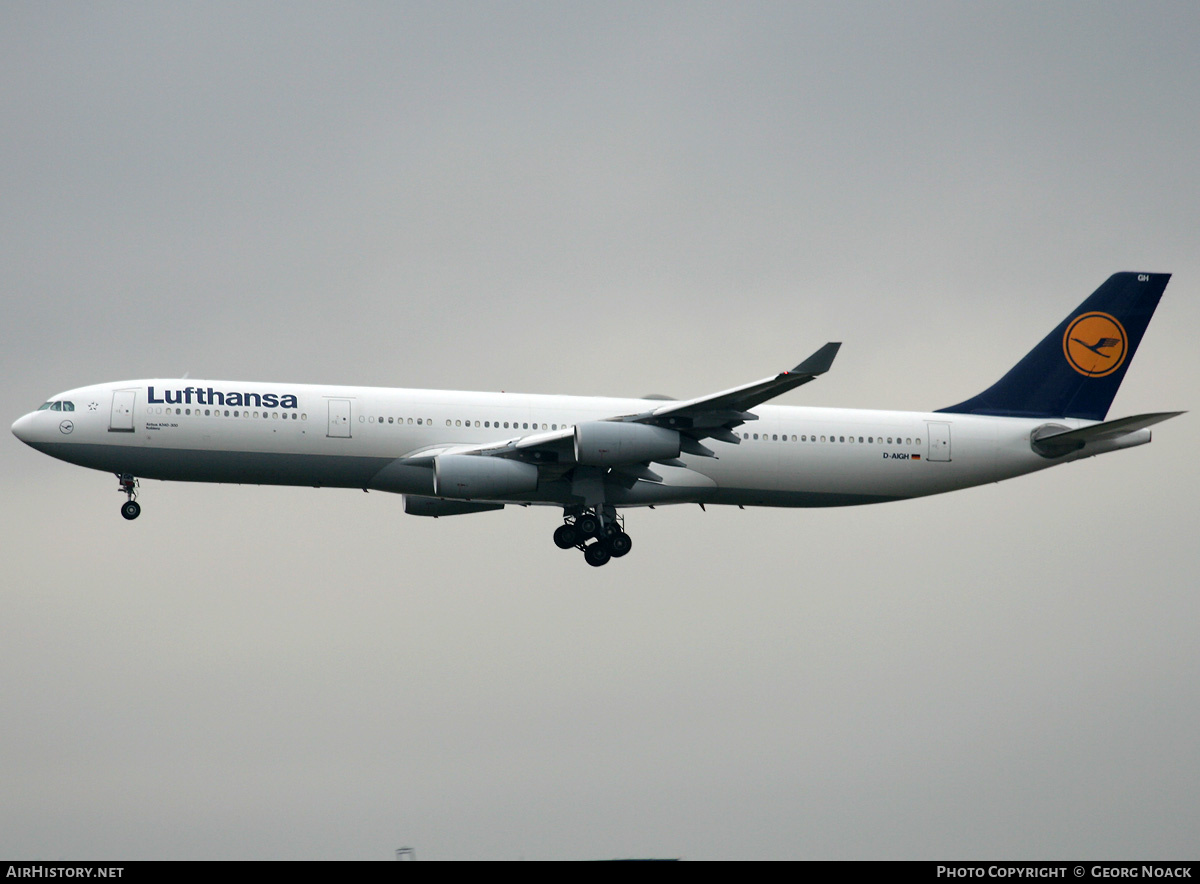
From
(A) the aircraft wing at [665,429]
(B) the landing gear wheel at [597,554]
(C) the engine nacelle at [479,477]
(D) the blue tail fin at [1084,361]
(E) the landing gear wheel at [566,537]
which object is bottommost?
(B) the landing gear wheel at [597,554]

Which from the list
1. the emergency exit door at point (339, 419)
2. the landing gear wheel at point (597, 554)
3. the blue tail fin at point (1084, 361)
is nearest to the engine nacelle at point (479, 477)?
the emergency exit door at point (339, 419)

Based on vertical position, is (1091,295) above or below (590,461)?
above

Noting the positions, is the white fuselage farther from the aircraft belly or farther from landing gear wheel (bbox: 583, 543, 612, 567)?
landing gear wheel (bbox: 583, 543, 612, 567)

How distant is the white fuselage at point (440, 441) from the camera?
43.5 m

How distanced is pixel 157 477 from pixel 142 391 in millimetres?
2578

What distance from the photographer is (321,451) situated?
43.6 meters

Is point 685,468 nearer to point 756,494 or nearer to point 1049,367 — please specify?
point 756,494

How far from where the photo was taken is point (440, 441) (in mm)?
44719

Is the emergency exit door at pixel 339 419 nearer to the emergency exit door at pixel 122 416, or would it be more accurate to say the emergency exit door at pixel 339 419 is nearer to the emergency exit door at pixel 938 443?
the emergency exit door at pixel 122 416

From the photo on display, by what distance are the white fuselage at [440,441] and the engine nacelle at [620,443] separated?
229 cm

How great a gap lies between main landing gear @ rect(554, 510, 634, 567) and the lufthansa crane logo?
17.6m

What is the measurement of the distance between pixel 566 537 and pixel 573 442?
4.08 m
